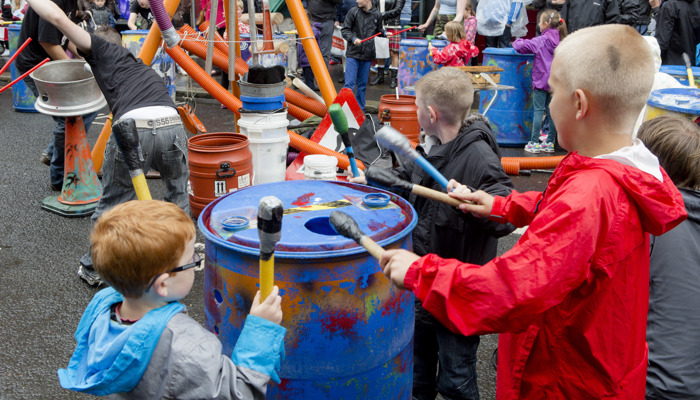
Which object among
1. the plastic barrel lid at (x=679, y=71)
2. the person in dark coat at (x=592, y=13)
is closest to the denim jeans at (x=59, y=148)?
the plastic barrel lid at (x=679, y=71)

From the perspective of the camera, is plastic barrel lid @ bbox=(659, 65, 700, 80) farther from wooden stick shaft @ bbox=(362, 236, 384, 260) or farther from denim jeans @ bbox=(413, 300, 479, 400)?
wooden stick shaft @ bbox=(362, 236, 384, 260)

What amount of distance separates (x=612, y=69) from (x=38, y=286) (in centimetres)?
369

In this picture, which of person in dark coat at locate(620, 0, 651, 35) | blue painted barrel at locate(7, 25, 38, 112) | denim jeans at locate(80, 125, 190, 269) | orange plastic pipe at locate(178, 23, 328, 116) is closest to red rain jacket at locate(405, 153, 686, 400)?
denim jeans at locate(80, 125, 190, 269)

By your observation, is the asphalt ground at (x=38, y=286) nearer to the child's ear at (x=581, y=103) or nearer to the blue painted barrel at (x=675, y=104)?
the blue painted barrel at (x=675, y=104)

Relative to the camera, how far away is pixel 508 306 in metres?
1.37

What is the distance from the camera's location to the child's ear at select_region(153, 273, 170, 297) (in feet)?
4.99

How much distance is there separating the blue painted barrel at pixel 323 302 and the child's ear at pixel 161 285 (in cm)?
34

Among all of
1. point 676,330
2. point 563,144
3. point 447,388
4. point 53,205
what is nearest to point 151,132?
point 53,205

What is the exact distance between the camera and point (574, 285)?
1392 millimetres

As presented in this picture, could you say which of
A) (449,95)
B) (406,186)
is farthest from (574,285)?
(449,95)

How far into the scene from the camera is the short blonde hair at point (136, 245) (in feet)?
4.85

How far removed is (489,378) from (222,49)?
4227 millimetres

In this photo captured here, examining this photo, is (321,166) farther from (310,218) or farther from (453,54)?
(453,54)

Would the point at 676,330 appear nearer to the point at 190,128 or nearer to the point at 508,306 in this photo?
the point at 508,306
